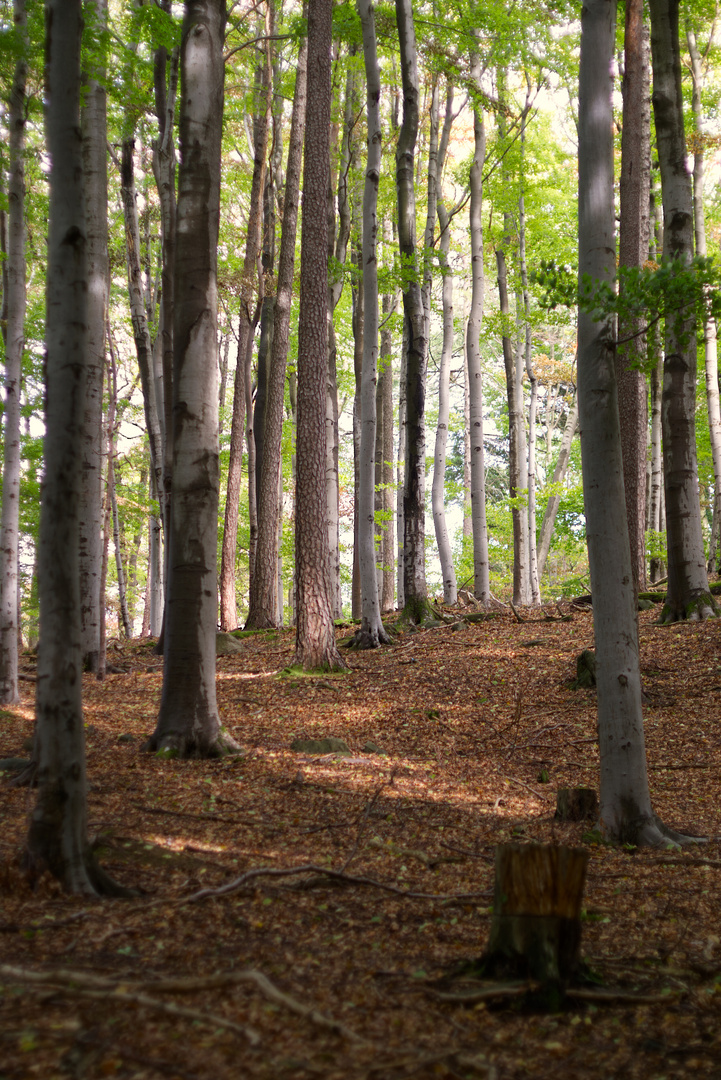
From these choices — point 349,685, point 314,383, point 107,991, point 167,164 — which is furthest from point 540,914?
point 167,164

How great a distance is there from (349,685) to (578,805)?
461 cm

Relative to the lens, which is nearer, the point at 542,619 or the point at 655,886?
the point at 655,886

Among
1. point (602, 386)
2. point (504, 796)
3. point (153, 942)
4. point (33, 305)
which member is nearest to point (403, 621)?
point (504, 796)

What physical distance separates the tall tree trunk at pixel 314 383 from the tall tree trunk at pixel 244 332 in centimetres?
447

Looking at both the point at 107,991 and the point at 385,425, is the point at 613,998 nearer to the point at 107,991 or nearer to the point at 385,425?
the point at 107,991

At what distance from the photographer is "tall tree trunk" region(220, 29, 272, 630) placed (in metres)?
14.9

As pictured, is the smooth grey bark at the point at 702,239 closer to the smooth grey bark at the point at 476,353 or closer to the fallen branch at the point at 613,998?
the smooth grey bark at the point at 476,353

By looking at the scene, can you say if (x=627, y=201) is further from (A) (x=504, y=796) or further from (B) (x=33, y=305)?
(B) (x=33, y=305)

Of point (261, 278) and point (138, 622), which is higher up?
point (261, 278)

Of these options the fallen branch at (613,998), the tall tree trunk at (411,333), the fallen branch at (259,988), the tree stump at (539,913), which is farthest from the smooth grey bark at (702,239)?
the fallen branch at (259,988)

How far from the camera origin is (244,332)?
1748 centimetres

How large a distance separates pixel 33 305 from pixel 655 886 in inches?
796

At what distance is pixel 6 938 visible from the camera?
120 inches

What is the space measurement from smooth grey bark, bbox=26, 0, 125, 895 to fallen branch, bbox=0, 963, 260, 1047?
767 millimetres
